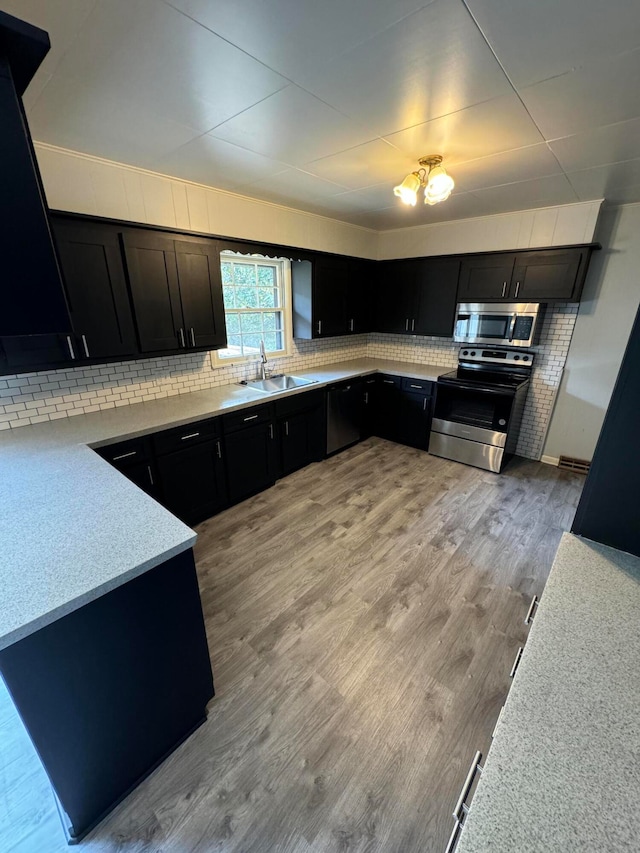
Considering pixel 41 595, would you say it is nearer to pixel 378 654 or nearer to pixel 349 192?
pixel 378 654

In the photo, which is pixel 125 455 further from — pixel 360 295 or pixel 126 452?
pixel 360 295

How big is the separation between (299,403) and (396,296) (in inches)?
80.6

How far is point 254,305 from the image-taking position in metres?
3.49

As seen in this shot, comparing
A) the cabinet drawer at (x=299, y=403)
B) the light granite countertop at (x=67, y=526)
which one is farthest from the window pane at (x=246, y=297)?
the light granite countertop at (x=67, y=526)

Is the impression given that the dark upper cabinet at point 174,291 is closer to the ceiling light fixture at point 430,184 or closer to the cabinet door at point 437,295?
the ceiling light fixture at point 430,184

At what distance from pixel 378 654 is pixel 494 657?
592 millimetres

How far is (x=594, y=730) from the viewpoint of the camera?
2.23ft

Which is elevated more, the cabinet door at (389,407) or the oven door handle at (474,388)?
the oven door handle at (474,388)

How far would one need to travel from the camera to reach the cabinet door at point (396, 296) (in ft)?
13.6

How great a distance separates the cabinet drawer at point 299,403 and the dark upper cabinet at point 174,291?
74cm

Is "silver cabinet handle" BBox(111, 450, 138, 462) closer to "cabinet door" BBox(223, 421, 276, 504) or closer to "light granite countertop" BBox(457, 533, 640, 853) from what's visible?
"cabinet door" BBox(223, 421, 276, 504)

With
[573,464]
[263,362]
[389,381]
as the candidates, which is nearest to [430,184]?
[263,362]

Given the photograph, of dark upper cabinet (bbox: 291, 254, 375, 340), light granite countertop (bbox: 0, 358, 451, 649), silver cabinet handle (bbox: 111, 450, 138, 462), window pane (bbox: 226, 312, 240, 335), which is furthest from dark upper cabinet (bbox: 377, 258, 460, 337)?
silver cabinet handle (bbox: 111, 450, 138, 462)

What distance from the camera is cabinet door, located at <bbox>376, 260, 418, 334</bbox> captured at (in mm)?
4148
